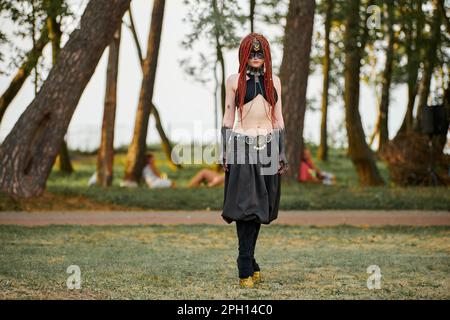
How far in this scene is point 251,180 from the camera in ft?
31.9

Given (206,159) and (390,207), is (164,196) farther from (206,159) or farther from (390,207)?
(206,159)

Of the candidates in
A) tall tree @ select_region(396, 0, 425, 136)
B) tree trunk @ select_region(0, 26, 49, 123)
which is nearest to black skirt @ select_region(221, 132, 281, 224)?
tree trunk @ select_region(0, 26, 49, 123)

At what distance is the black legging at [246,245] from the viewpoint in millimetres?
9797

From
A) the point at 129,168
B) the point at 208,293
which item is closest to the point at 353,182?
the point at 129,168

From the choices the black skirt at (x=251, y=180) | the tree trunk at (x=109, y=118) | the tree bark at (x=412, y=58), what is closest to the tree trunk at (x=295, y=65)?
the tree trunk at (x=109, y=118)

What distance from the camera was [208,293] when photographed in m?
9.48

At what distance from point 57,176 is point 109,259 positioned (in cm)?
1918

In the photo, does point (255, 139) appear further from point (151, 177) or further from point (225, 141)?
point (151, 177)

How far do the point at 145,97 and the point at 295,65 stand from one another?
6.19m

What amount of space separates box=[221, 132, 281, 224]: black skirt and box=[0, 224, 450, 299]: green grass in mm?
694

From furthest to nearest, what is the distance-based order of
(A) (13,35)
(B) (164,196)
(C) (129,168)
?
(C) (129,168) → (A) (13,35) → (B) (164,196)

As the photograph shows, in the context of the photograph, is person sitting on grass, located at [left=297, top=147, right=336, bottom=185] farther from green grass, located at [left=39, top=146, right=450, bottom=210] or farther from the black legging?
the black legging

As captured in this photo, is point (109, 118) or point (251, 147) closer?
point (251, 147)

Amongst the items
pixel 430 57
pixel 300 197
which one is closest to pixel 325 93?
pixel 430 57
